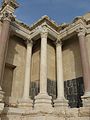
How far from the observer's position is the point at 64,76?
551 inches

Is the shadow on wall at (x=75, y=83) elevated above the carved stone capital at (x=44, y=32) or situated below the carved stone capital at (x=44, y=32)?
below

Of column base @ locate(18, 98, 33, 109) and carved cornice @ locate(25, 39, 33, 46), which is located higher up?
carved cornice @ locate(25, 39, 33, 46)

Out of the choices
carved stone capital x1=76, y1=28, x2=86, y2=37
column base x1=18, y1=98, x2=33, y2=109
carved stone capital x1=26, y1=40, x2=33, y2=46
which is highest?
carved stone capital x1=76, y1=28, x2=86, y2=37

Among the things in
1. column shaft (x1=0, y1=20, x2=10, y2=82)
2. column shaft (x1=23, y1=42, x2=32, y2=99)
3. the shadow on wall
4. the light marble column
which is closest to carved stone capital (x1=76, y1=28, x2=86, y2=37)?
the shadow on wall

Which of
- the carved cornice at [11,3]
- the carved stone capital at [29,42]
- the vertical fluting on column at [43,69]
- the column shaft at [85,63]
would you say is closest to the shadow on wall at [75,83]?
the column shaft at [85,63]

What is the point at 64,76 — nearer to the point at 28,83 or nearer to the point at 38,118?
the point at 28,83

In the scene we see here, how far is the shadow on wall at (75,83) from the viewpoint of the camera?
40.4ft

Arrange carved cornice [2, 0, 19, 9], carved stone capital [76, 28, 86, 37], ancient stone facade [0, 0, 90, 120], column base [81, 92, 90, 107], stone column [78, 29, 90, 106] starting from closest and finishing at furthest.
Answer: column base [81, 92, 90, 107] < stone column [78, 29, 90, 106] < ancient stone facade [0, 0, 90, 120] < carved cornice [2, 0, 19, 9] < carved stone capital [76, 28, 86, 37]

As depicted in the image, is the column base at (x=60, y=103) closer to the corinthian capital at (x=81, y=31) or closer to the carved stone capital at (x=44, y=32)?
the carved stone capital at (x=44, y=32)

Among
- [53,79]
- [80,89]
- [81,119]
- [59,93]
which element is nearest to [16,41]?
[53,79]

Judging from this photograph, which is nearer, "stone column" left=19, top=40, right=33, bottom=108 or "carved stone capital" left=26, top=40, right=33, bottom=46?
"stone column" left=19, top=40, right=33, bottom=108

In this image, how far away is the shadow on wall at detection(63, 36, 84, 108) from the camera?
12.3 meters

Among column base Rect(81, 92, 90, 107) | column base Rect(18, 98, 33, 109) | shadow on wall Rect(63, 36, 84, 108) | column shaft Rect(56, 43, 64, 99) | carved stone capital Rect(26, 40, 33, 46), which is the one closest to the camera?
column base Rect(81, 92, 90, 107)

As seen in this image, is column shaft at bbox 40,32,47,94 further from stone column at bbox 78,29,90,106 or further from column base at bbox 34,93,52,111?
stone column at bbox 78,29,90,106
